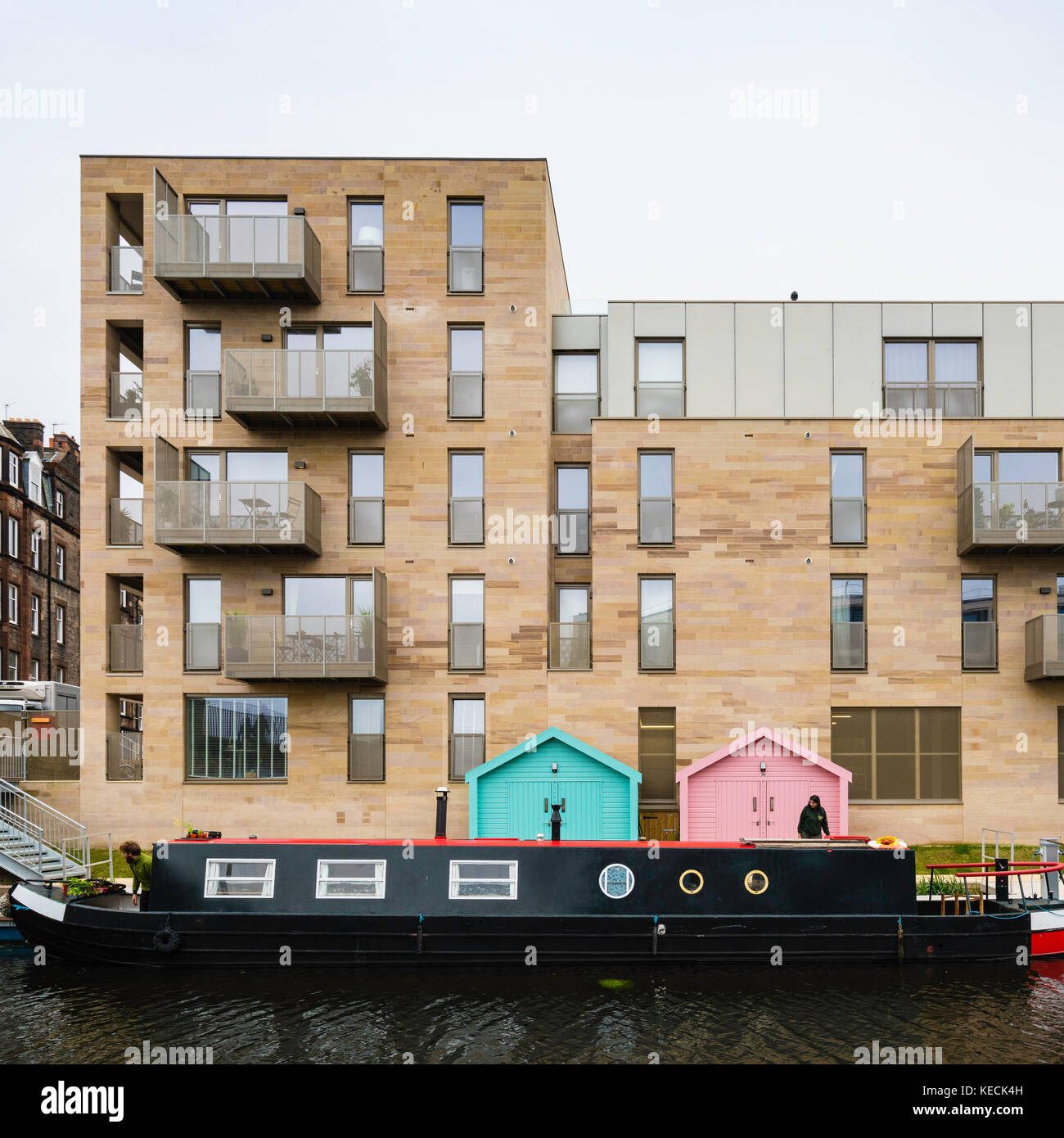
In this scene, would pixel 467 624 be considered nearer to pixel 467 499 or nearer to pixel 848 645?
pixel 467 499

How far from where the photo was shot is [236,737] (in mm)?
25922

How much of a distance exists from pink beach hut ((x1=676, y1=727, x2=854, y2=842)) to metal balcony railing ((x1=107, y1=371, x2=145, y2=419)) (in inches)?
665

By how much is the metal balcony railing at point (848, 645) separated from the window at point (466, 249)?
12.9 meters

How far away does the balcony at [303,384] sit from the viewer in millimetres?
24859

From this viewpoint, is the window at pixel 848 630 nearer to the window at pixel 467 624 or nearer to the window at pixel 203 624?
the window at pixel 467 624

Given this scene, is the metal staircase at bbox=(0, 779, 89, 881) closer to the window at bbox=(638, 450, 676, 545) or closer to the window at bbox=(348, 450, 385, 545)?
the window at bbox=(348, 450, 385, 545)

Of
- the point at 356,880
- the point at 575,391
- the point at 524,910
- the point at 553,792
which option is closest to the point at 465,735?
the point at 553,792

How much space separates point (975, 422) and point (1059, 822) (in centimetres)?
1024

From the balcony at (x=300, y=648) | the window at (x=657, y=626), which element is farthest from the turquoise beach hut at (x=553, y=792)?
the balcony at (x=300, y=648)

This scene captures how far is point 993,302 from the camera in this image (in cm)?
2681

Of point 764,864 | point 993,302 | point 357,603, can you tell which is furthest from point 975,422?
point 357,603

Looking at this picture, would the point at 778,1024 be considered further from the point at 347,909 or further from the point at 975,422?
the point at 975,422

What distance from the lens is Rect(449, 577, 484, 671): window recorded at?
26016 mm

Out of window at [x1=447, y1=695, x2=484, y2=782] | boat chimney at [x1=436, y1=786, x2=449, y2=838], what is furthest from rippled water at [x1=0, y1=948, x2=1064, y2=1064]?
window at [x1=447, y1=695, x2=484, y2=782]
